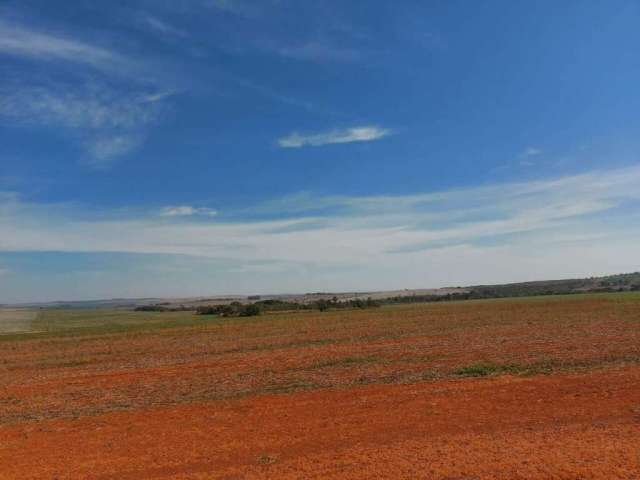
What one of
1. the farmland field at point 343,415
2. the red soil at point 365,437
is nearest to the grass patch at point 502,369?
the farmland field at point 343,415

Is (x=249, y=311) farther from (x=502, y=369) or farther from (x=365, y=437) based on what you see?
(x=365, y=437)

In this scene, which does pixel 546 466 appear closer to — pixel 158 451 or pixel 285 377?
pixel 158 451

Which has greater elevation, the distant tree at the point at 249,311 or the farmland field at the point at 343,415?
the distant tree at the point at 249,311

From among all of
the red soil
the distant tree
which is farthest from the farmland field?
the distant tree

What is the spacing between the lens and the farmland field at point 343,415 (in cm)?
793

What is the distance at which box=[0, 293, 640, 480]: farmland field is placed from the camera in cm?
793

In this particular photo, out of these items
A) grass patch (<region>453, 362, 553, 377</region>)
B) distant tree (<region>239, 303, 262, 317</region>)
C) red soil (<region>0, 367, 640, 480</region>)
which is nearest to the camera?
red soil (<region>0, 367, 640, 480</region>)

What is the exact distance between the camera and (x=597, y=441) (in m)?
8.38

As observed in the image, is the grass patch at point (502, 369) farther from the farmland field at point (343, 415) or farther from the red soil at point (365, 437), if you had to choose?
the red soil at point (365, 437)

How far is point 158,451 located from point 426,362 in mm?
11628

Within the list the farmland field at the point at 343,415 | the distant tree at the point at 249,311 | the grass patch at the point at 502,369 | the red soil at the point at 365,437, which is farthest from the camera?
the distant tree at the point at 249,311

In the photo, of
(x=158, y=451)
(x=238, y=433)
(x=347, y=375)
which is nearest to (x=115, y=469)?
(x=158, y=451)

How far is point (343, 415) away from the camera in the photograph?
11109 millimetres

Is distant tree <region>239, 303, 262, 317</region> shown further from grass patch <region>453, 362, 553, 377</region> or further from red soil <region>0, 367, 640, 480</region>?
red soil <region>0, 367, 640, 480</region>
